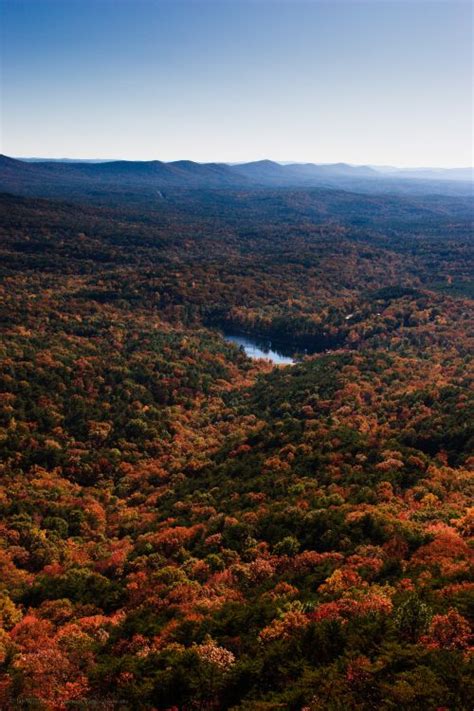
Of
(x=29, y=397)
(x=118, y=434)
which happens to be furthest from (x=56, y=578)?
(x=29, y=397)

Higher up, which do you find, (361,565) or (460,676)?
(460,676)

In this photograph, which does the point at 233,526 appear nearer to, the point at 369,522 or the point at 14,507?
the point at 369,522

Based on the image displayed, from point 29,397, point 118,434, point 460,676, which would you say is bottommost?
point 118,434

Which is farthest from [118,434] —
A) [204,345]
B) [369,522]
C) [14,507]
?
[204,345]

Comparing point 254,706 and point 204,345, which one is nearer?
point 254,706

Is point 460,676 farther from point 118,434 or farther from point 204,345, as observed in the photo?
point 204,345

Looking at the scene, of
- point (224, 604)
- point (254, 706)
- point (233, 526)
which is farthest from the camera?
point (233, 526)

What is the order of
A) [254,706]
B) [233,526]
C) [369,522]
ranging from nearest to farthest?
[254,706] < [369,522] < [233,526]

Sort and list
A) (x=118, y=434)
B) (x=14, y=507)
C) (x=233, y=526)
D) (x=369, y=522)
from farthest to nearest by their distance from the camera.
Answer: (x=118, y=434) → (x=14, y=507) → (x=233, y=526) → (x=369, y=522)

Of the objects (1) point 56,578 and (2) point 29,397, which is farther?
(2) point 29,397
